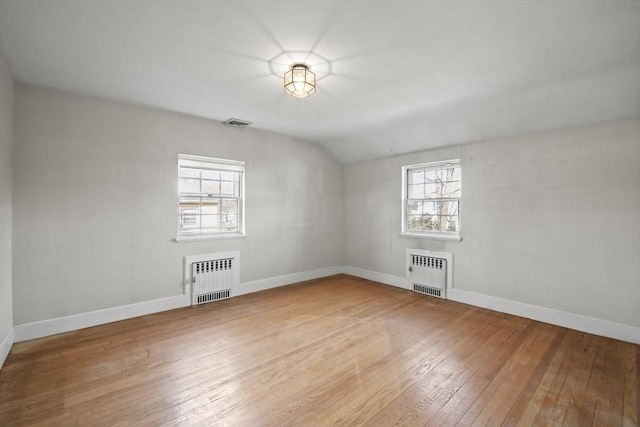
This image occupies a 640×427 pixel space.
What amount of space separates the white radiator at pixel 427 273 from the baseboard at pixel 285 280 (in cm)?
160

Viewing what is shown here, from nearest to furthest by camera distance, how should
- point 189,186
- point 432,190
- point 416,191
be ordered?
1. point 189,186
2. point 432,190
3. point 416,191

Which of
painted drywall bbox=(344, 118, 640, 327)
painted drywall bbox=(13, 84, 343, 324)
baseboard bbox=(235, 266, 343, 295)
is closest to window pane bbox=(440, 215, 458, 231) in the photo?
painted drywall bbox=(344, 118, 640, 327)

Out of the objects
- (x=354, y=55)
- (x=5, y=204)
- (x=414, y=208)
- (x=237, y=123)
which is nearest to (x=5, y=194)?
(x=5, y=204)

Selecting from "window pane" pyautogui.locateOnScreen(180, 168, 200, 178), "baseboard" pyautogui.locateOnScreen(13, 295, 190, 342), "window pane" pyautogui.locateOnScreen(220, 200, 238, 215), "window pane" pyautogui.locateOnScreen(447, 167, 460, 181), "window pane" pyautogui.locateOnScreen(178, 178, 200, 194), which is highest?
"window pane" pyautogui.locateOnScreen(447, 167, 460, 181)

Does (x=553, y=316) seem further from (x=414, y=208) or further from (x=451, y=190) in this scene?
(x=414, y=208)

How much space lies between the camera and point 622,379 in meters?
2.25

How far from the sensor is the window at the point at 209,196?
398 cm

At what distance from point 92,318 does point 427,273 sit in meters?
4.41

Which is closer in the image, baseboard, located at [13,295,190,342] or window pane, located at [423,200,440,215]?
baseboard, located at [13,295,190,342]

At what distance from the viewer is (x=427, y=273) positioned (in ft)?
14.6

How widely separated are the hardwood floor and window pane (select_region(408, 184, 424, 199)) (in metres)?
2.00

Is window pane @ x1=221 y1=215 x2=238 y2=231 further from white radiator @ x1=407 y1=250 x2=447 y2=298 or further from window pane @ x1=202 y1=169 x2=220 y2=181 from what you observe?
white radiator @ x1=407 y1=250 x2=447 y2=298

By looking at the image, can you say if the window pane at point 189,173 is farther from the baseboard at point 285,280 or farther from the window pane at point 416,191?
the window pane at point 416,191

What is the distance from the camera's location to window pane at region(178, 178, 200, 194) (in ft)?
13.0
